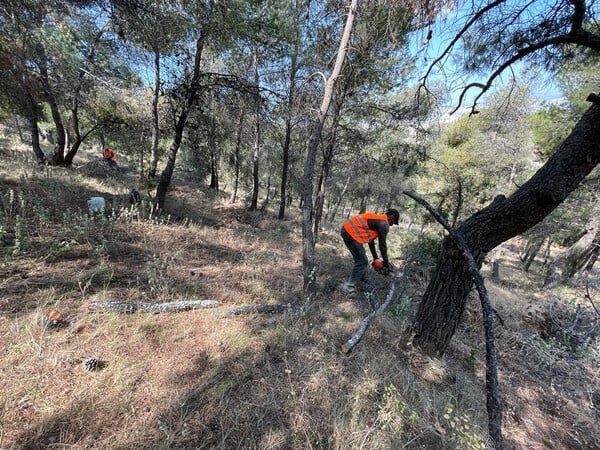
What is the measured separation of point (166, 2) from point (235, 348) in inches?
207

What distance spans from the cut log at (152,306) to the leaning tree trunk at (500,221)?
260 cm

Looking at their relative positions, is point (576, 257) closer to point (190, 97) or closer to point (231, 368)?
point (231, 368)

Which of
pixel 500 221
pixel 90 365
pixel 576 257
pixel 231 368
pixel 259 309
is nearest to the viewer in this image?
pixel 90 365

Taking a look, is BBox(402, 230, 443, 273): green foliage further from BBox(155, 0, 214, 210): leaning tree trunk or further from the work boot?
BBox(155, 0, 214, 210): leaning tree trunk

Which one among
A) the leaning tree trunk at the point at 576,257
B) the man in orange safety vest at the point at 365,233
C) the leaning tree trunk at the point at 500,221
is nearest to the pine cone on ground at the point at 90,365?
the leaning tree trunk at the point at 500,221

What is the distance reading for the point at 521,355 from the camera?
320 cm

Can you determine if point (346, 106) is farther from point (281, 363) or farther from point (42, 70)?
point (42, 70)

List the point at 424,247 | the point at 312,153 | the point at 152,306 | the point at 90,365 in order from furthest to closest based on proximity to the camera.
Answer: the point at 424,247 < the point at 312,153 < the point at 152,306 < the point at 90,365

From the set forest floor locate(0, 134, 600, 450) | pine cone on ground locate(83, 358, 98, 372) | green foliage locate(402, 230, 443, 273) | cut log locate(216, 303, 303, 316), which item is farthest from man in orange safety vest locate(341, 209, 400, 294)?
pine cone on ground locate(83, 358, 98, 372)

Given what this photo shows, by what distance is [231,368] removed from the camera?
1.88m

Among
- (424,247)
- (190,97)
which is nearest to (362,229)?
(424,247)

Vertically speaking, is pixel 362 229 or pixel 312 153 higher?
pixel 312 153

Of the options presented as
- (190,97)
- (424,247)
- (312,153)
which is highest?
(190,97)

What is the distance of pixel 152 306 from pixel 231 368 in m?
1.20
